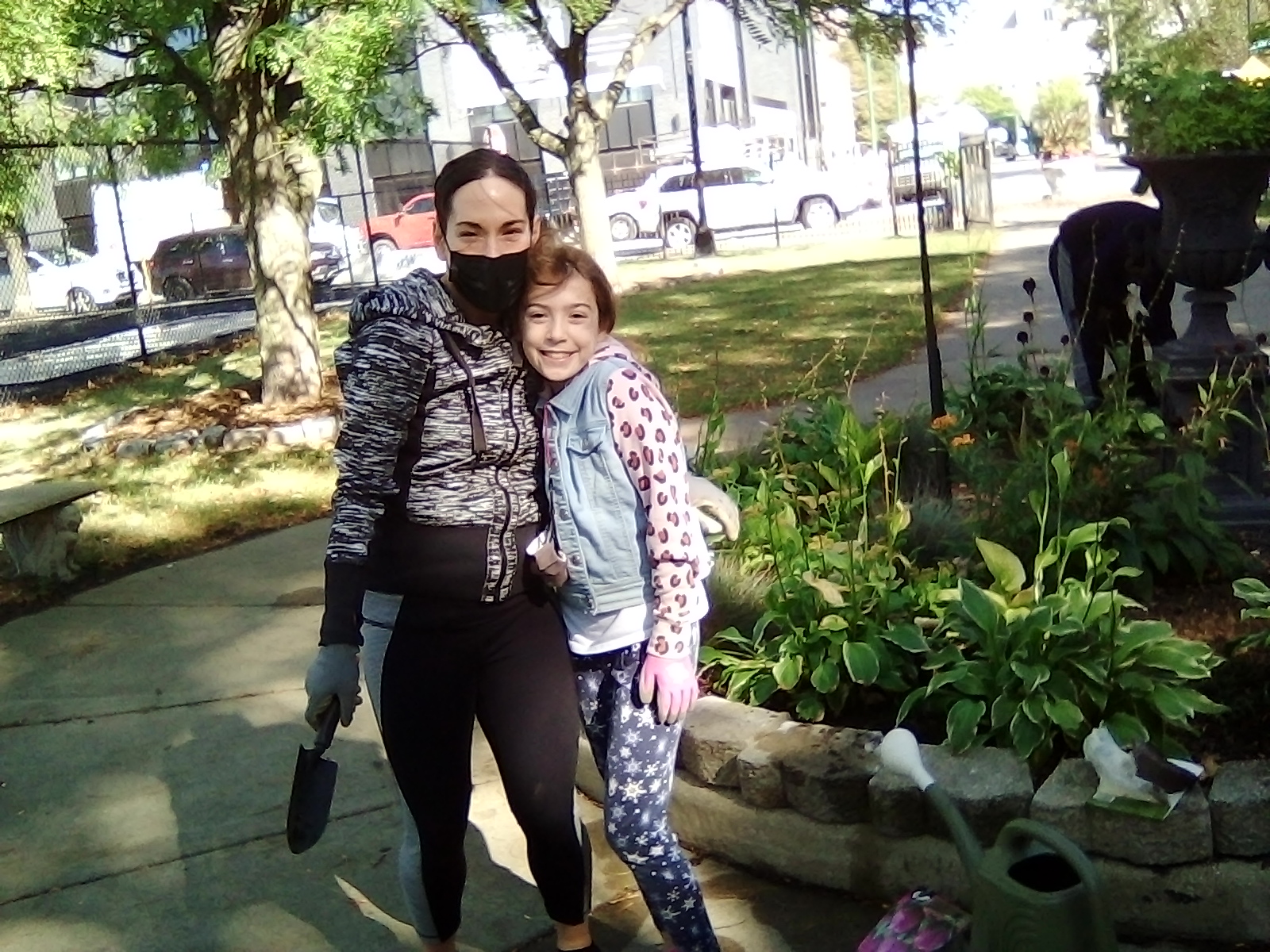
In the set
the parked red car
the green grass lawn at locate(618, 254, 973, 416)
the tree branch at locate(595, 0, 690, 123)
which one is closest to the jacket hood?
the green grass lawn at locate(618, 254, 973, 416)

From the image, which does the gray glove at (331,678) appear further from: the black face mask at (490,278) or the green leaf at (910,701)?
the green leaf at (910,701)

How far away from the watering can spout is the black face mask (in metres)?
1.05

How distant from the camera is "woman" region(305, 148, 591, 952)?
7.98 ft

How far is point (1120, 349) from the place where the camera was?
4.48 m

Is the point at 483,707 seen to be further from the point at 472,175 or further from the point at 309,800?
the point at 472,175

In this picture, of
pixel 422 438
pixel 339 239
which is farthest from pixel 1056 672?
pixel 339 239

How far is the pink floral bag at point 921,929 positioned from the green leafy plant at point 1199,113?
2.95 meters

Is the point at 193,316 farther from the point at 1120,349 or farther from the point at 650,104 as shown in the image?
the point at 650,104

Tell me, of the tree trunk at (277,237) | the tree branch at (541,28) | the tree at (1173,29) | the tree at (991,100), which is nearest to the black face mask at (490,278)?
the tree at (1173,29)

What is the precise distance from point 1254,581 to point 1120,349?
143 centimetres

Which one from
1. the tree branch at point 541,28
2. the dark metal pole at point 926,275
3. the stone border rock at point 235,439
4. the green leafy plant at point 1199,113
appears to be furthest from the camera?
the tree branch at point 541,28

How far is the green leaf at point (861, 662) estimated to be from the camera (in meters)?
3.34

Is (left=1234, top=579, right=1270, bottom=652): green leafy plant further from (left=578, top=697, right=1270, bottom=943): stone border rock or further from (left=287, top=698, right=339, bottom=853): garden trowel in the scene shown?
(left=287, top=698, right=339, bottom=853): garden trowel

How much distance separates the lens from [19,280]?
62.5 ft
